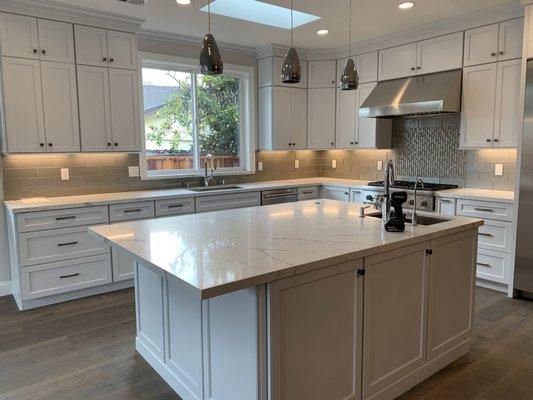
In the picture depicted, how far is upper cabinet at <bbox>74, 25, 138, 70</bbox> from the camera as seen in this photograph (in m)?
3.88

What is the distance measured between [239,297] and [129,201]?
256cm

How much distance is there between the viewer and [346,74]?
2713 mm

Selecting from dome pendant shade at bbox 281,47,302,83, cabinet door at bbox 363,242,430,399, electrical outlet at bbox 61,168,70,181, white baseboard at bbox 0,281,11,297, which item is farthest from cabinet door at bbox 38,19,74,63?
cabinet door at bbox 363,242,430,399

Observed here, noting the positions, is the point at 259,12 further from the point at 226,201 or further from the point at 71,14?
the point at 226,201

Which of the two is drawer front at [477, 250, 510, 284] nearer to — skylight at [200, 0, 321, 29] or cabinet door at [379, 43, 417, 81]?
cabinet door at [379, 43, 417, 81]

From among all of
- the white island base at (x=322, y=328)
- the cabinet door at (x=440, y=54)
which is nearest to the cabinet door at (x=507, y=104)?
the cabinet door at (x=440, y=54)

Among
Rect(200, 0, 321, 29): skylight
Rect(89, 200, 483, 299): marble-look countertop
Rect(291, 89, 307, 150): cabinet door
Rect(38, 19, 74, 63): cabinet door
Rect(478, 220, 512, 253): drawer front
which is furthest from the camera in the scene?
Rect(291, 89, 307, 150): cabinet door

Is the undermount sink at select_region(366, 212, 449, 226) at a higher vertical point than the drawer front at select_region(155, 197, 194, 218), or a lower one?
higher

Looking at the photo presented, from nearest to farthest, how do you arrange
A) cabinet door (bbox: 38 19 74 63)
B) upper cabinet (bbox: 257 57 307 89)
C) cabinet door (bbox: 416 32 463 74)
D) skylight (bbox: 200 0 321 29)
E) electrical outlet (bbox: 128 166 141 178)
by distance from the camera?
cabinet door (bbox: 38 19 74 63) → skylight (bbox: 200 0 321 29) → cabinet door (bbox: 416 32 463 74) → electrical outlet (bbox: 128 166 141 178) → upper cabinet (bbox: 257 57 307 89)

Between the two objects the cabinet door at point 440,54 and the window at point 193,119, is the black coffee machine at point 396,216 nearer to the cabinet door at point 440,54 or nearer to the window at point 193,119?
the cabinet door at point 440,54

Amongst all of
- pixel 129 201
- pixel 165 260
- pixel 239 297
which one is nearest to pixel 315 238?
pixel 239 297

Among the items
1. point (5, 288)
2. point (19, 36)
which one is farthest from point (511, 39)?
point (5, 288)

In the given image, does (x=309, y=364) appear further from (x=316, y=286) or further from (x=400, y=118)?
(x=400, y=118)

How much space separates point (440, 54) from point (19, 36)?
13.4 feet
